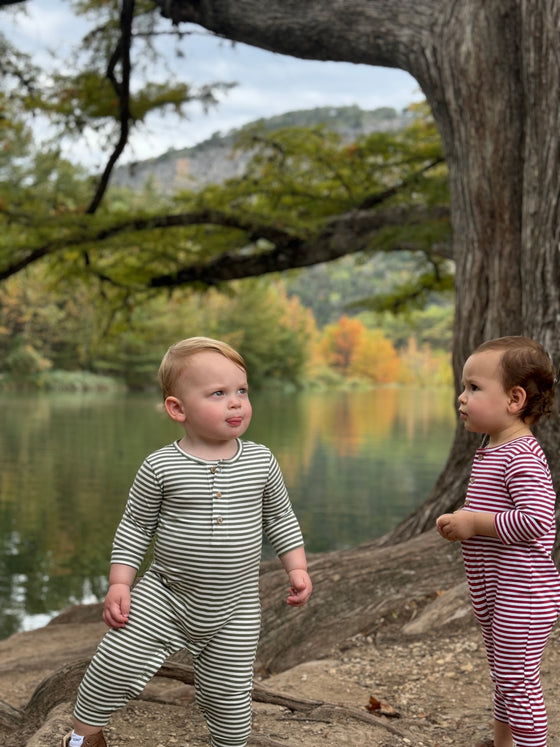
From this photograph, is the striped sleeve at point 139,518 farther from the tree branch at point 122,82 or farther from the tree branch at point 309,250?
the tree branch at point 309,250

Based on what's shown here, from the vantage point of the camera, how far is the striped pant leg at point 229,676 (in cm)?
235

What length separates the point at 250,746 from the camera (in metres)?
2.62

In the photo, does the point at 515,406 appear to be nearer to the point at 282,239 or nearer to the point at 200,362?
the point at 200,362

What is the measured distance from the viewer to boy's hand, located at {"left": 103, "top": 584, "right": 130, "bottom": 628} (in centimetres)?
228

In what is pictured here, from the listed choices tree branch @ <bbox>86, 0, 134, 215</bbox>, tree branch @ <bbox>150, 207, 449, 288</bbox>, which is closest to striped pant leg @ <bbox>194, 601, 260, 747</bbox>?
tree branch @ <bbox>86, 0, 134, 215</bbox>

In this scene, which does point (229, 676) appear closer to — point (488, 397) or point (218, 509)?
point (218, 509)

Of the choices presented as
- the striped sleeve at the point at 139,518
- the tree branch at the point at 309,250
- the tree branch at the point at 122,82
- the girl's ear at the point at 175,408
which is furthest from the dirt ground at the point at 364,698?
the tree branch at the point at 122,82

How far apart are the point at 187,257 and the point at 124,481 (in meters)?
5.89

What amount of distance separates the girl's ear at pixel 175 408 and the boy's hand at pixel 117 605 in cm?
47

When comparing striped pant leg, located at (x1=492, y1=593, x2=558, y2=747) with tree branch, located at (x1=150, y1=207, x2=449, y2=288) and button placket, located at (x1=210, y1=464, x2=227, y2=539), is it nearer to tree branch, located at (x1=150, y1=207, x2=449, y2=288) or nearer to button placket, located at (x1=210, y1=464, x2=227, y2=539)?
button placket, located at (x1=210, y1=464, x2=227, y2=539)

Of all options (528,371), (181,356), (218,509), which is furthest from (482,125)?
(218,509)

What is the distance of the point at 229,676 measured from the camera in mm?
2350

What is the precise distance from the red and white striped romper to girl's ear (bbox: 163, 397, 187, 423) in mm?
859

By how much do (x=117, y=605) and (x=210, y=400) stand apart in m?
0.59
